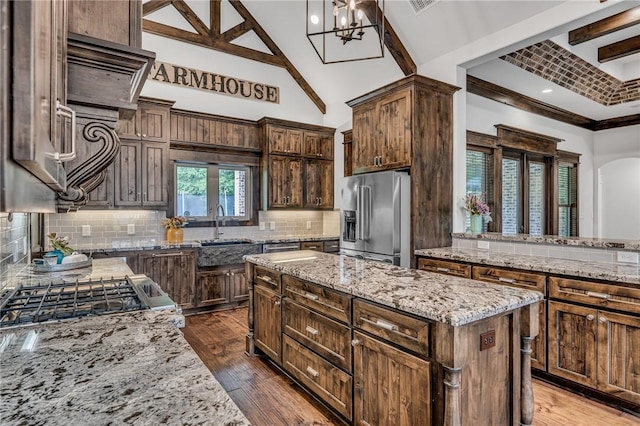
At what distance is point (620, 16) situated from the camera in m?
3.37

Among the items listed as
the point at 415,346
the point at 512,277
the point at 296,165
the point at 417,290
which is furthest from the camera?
the point at 296,165

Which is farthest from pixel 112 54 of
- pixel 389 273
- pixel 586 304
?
pixel 586 304

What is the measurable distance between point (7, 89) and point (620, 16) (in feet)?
15.5

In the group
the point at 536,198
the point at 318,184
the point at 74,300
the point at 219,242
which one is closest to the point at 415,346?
the point at 74,300

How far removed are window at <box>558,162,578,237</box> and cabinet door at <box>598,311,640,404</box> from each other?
468 centimetres

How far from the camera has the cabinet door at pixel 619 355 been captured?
2328mm

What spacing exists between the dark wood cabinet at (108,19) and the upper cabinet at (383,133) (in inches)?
122

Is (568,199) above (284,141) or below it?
below

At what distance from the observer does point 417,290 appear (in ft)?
6.22

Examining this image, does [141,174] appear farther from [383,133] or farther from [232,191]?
[383,133]

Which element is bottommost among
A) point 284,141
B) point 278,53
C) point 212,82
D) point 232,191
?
point 232,191

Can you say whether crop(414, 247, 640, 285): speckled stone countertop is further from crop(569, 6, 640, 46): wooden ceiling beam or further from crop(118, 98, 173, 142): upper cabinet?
crop(118, 98, 173, 142): upper cabinet

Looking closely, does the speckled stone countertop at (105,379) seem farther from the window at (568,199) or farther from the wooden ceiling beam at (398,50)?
the window at (568,199)

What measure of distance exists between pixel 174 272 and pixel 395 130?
319cm
